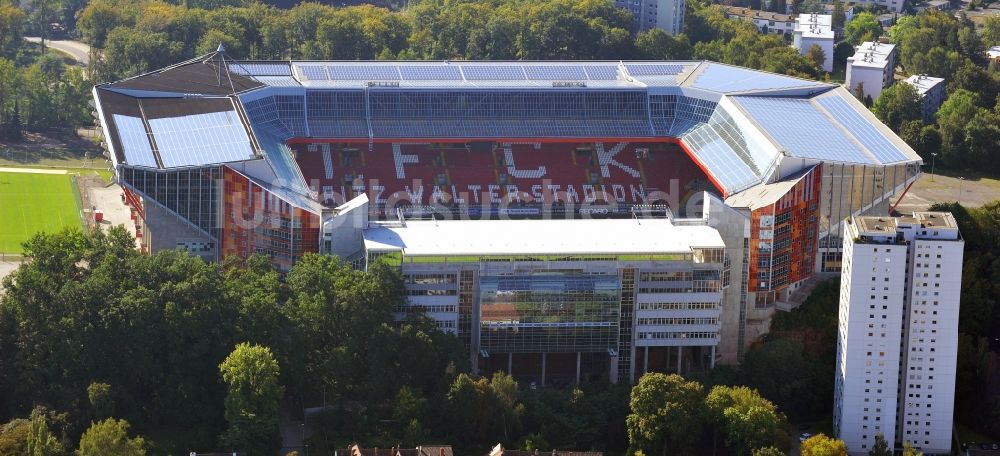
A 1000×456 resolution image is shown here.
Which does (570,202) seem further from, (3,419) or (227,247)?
(3,419)

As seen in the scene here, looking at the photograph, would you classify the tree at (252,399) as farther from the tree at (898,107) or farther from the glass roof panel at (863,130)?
the tree at (898,107)

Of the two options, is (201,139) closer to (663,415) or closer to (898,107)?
(663,415)

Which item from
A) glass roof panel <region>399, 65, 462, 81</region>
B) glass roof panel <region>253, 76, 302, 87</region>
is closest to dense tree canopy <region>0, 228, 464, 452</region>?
glass roof panel <region>253, 76, 302, 87</region>

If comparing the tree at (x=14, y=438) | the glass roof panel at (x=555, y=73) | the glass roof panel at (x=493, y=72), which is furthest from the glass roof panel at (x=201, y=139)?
the tree at (x=14, y=438)

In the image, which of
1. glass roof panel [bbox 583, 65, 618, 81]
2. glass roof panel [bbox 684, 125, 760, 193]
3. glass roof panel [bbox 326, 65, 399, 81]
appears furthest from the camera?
glass roof panel [bbox 583, 65, 618, 81]

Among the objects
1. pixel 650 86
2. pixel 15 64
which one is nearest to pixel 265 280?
pixel 650 86

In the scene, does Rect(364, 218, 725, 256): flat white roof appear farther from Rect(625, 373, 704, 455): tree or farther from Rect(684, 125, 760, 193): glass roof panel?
Rect(684, 125, 760, 193): glass roof panel
